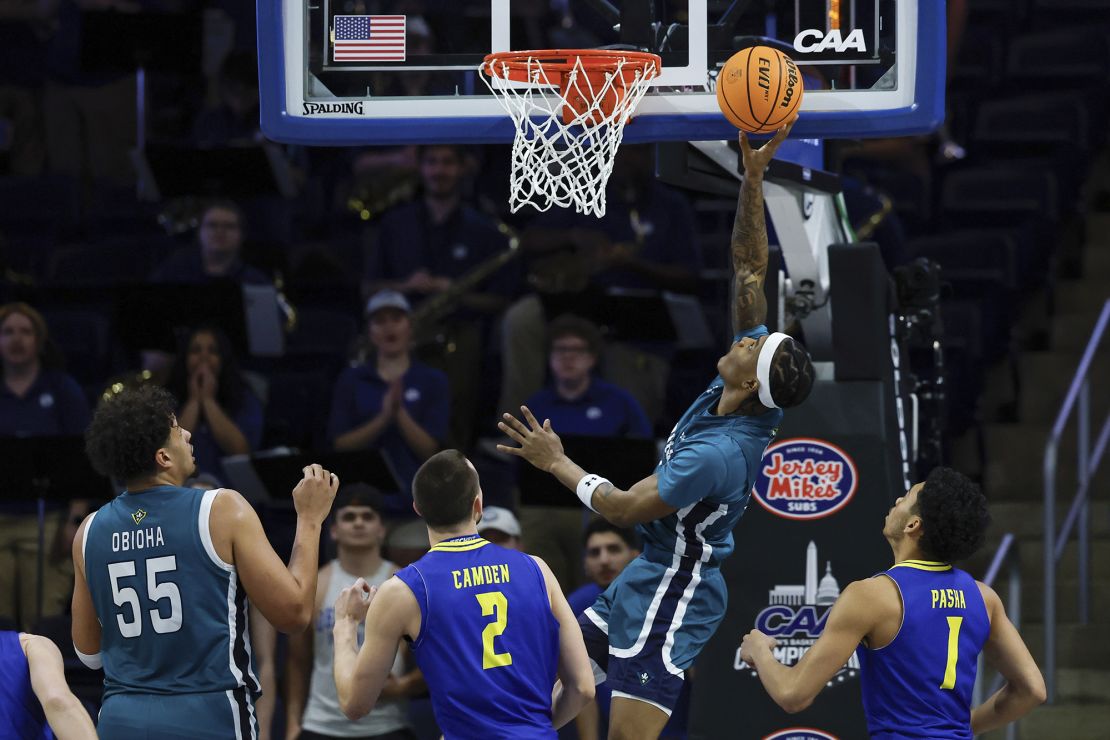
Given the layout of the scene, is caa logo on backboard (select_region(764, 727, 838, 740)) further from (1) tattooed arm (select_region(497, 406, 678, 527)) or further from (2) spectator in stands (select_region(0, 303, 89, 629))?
(2) spectator in stands (select_region(0, 303, 89, 629))

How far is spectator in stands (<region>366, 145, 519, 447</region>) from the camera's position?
10.9 meters

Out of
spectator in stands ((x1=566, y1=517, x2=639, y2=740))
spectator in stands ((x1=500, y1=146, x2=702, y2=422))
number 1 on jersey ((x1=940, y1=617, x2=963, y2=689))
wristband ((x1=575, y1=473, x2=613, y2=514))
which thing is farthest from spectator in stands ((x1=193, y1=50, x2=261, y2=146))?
number 1 on jersey ((x1=940, y1=617, x2=963, y2=689))

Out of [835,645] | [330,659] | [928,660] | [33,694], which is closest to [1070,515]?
[330,659]

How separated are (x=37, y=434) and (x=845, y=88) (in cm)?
505

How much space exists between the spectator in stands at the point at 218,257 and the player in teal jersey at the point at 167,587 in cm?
546

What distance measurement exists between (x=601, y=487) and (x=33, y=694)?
185 centimetres

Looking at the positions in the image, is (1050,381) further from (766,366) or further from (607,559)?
(766,366)

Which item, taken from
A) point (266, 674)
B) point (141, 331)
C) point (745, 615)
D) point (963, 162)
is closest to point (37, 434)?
point (141, 331)

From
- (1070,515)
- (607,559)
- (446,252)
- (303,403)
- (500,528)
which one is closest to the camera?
Result: (607,559)

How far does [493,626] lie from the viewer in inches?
198

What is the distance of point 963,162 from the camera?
1284 cm

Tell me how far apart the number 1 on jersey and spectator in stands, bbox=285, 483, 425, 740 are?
131 inches

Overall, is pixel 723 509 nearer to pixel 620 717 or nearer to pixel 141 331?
pixel 620 717

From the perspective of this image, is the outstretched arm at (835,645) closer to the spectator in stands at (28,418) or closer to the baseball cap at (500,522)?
the baseball cap at (500,522)
